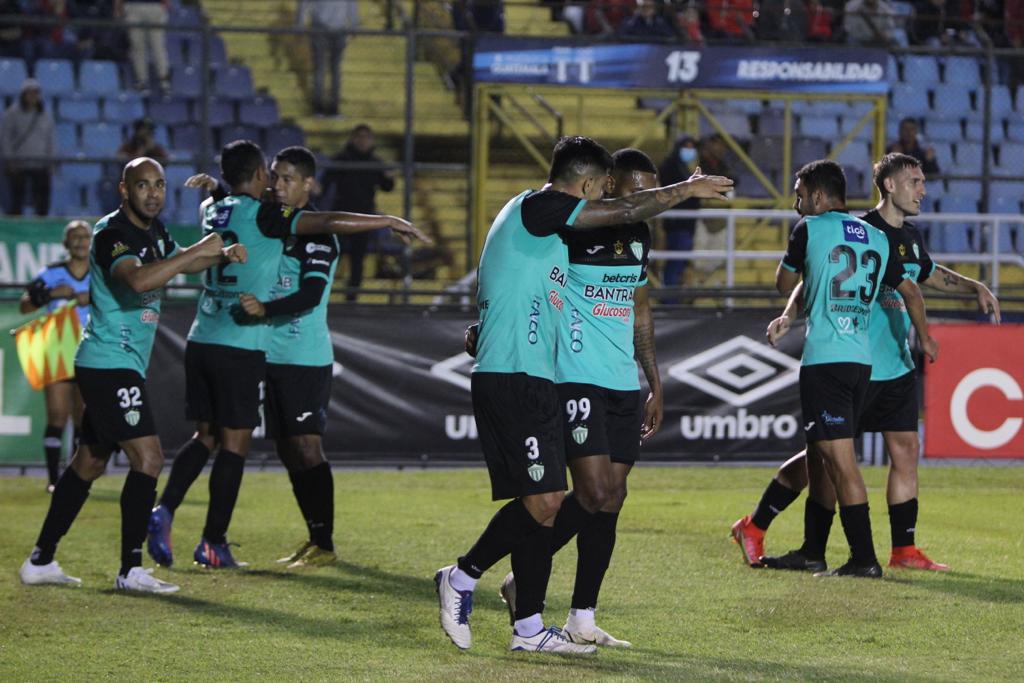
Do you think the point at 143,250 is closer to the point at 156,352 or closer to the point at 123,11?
the point at 156,352

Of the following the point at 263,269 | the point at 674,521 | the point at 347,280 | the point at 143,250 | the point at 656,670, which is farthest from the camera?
the point at 347,280

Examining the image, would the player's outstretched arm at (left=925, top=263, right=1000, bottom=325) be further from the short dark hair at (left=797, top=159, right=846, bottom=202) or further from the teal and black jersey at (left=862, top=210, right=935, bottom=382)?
the short dark hair at (left=797, top=159, right=846, bottom=202)

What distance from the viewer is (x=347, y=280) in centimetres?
1748

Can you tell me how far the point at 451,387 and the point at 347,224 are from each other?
19.1ft

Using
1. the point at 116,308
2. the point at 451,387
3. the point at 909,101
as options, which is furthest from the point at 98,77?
the point at 116,308

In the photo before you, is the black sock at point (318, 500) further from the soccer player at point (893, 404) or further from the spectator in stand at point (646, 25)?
the spectator in stand at point (646, 25)

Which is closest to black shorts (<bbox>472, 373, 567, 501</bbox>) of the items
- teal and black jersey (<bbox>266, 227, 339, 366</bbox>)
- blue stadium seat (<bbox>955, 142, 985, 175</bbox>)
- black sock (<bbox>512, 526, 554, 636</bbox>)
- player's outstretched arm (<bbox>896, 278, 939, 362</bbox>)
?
black sock (<bbox>512, 526, 554, 636</bbox>)

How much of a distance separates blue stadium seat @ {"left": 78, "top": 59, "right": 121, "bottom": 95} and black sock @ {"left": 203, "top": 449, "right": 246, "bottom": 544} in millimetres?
11521

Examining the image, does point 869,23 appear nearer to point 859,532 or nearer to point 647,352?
point 859,532

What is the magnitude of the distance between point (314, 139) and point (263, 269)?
11.0 meters

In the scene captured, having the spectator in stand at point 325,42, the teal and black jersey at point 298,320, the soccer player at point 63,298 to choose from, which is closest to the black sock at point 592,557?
the teal and black jersey at point 298,320

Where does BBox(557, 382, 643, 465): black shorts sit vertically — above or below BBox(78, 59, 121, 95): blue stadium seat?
below

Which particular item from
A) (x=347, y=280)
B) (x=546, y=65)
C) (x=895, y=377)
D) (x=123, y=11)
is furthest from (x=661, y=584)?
(x=123, y=11)

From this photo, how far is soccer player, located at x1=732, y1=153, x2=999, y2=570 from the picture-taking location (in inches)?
354
